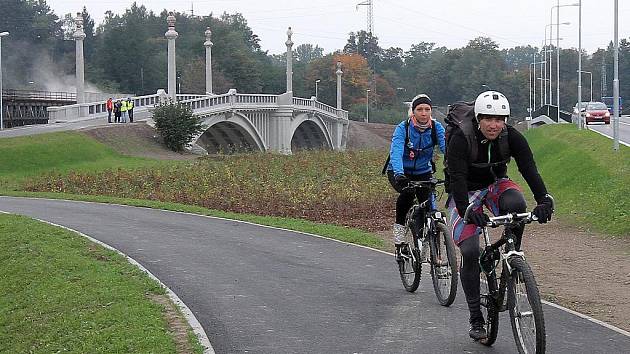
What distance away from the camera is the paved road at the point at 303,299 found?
8109 mm

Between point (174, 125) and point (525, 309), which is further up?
point (174, 125)

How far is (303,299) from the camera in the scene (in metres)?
10.2

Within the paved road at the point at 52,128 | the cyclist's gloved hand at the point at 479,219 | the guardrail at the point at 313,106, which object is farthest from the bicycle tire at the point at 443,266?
the guardrail at the point at 313,106

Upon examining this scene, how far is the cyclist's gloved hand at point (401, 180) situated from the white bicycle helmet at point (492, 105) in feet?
7.84

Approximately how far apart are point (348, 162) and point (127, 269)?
29.7m

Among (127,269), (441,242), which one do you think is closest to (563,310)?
(441,242)

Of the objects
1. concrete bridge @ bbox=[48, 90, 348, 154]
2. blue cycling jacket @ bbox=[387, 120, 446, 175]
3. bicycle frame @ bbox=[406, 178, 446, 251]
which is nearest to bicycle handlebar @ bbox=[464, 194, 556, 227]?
bicycle frame @ bbox=[406, 178, 446, 251]

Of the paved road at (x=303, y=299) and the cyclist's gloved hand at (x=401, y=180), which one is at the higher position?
the cyclist's gloved hand at (x=401, y=180)

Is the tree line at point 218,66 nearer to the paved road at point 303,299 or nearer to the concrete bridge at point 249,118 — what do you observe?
the concrete bridge at point 249,118

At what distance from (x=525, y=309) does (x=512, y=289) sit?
217 millimetres

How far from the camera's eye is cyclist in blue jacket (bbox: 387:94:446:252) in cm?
981

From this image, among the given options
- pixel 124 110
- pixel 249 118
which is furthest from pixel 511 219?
pixel 249 118

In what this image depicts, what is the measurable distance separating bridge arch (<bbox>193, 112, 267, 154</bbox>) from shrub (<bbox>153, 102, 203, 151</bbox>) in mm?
10663

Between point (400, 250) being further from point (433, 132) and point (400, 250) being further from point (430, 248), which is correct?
point (433, 132)
